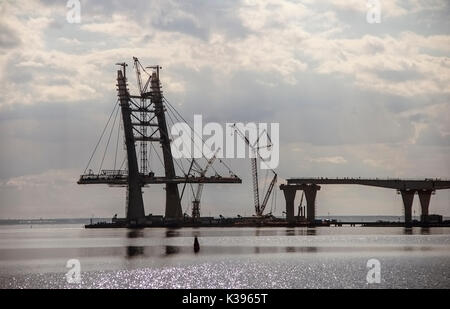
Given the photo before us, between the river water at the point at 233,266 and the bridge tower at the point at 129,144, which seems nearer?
the river water at the point at 233,266

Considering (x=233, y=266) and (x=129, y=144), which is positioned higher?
(x=129, y=144)

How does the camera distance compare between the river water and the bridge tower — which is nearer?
the river water

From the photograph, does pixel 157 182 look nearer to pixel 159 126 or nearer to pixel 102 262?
pixel 159 126

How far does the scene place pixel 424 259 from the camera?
92.9 m

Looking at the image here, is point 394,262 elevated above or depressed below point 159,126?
below

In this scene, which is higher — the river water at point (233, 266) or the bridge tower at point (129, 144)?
the bridge tower at point (129, 144)

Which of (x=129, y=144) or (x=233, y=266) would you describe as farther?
(x=129, y=144)

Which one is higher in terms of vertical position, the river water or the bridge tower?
the bridge tower
